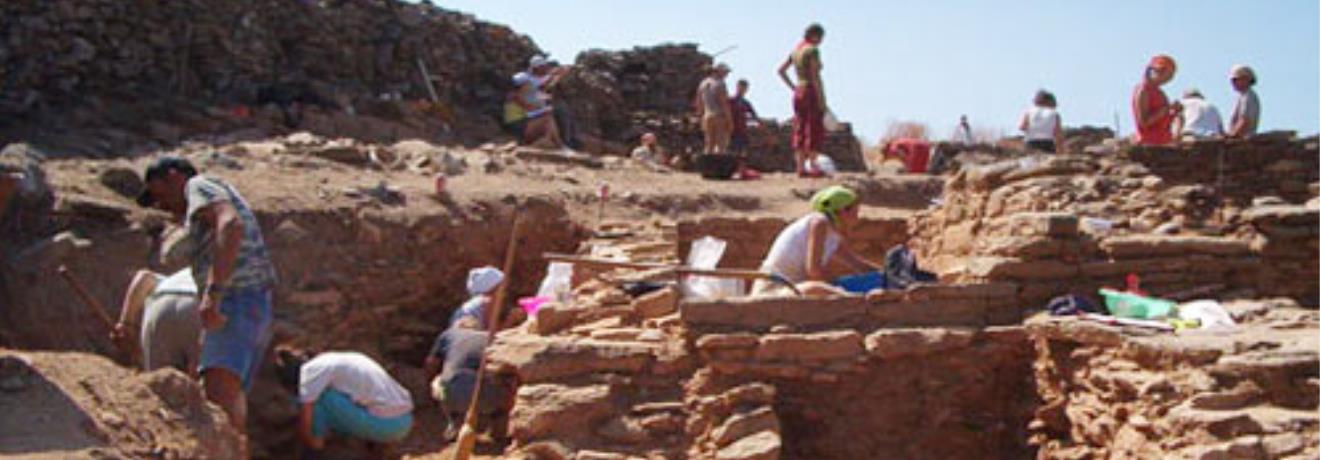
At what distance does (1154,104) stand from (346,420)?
809cm

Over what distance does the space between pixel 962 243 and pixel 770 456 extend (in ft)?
12.0

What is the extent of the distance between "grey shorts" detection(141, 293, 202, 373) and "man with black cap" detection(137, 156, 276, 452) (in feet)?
1.08

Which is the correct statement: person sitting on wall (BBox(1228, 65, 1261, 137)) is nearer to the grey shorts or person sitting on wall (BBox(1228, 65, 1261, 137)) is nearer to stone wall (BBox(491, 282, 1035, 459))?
stone wall (BBox(491, 282, 1035, 459))

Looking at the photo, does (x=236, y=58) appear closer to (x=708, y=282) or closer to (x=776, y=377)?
(x=708, y=282)

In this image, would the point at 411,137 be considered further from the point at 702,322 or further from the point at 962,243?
the point at 702,322

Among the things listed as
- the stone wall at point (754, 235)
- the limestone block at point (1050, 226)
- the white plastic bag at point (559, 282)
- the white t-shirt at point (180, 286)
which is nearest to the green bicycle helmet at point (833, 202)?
the limestone block at point (1050, 226)

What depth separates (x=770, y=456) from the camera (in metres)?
5.86

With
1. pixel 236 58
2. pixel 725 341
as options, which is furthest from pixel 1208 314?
pixel 236 58

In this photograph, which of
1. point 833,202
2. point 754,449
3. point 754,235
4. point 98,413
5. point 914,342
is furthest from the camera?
point 754,235

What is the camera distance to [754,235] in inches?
452

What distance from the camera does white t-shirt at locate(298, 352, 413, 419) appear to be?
21.2ft

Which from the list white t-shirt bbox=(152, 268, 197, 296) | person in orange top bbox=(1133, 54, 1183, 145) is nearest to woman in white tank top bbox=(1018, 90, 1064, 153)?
person in orange top bbox=(1133, 54, 1183, 145)

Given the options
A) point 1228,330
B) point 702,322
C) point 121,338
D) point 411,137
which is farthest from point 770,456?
point 411,137

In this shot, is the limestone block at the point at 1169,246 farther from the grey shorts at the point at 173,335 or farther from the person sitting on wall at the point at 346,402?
the grey shorts at the point at 173,335
